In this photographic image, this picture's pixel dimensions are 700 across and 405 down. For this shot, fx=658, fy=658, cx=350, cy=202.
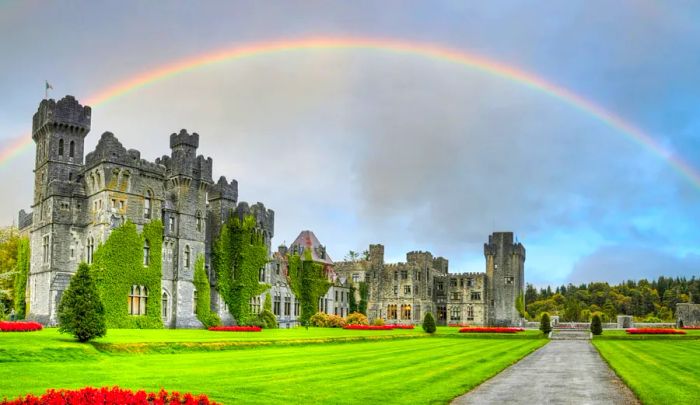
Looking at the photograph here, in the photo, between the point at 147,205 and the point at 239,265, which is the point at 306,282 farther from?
the point at 147,205

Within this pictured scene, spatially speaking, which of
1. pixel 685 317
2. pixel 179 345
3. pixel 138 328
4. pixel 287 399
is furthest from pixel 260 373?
pixel 685 317

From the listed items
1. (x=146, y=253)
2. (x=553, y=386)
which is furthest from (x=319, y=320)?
(x=553, y=386)

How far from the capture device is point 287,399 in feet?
56.0

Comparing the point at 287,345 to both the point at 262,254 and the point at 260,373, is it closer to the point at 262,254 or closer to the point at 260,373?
the point at 260,373

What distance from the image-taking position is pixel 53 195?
51781mm

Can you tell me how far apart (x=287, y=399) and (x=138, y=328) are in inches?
1439

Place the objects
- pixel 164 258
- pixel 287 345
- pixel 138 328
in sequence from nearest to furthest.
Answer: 1. pixel 287 345
2. pixel 138 328
3. pixel 164 258

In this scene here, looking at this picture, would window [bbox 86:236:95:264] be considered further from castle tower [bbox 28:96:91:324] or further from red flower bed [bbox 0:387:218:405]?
red flower bed [bbox 0:387:218:405]

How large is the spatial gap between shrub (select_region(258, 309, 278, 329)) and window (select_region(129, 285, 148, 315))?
13024 mm

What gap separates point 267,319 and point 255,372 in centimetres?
4051

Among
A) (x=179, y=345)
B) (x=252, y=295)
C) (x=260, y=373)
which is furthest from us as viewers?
(x=252, y=295)

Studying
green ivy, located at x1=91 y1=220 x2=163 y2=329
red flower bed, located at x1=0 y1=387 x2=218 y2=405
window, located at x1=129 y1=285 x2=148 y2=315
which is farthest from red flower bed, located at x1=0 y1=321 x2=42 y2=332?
red flower bed, located at x1=0 y1=387 x2=218 y2=405

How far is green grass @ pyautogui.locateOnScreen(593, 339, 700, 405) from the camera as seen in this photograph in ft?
62.4

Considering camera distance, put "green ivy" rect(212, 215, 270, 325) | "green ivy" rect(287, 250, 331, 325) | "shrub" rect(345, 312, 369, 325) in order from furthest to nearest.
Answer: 1. "green ivy" rect(287, 250, 331, 325)
2. "shrub" rect(345, 312, 369, 325)
3. "green ivy" rect(212, 215, 270, 325)
